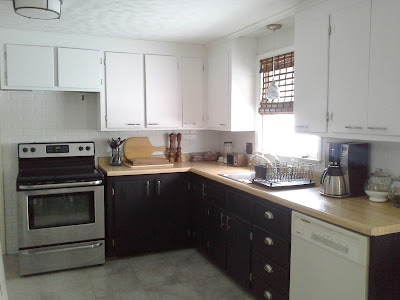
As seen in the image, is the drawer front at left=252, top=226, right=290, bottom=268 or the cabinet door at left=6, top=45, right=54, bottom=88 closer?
the drawer front at left=252, top=226, right=290, bottom=268

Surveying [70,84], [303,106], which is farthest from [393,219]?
[70,84]

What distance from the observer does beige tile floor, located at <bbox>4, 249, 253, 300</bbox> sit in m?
3.12

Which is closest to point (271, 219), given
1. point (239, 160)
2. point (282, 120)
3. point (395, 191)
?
point (395, 191)

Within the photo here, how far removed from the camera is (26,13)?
108 inches

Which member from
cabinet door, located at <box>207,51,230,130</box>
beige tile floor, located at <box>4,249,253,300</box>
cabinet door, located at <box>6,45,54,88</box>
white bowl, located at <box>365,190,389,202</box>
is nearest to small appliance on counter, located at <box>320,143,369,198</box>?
white bowl, located at <box>365,190,389,202</box>

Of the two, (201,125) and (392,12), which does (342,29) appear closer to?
(392,12)

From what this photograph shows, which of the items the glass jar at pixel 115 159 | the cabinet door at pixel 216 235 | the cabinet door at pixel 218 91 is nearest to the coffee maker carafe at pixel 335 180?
the cabinet door at pixel 216 235

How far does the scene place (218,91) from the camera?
418 centimetres

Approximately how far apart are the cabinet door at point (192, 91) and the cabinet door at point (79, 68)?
98cm

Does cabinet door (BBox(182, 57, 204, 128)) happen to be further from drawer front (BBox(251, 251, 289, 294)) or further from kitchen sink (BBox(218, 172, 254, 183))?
drawer front (BBox(251, 251, 289, 294))

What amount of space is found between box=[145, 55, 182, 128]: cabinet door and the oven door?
1044 mm

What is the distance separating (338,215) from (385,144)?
81 centimetres

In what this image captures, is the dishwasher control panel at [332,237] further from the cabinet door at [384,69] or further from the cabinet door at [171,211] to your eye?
the cabinet door at [171,211]

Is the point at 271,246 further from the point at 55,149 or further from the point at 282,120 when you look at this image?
the point at 55,149
